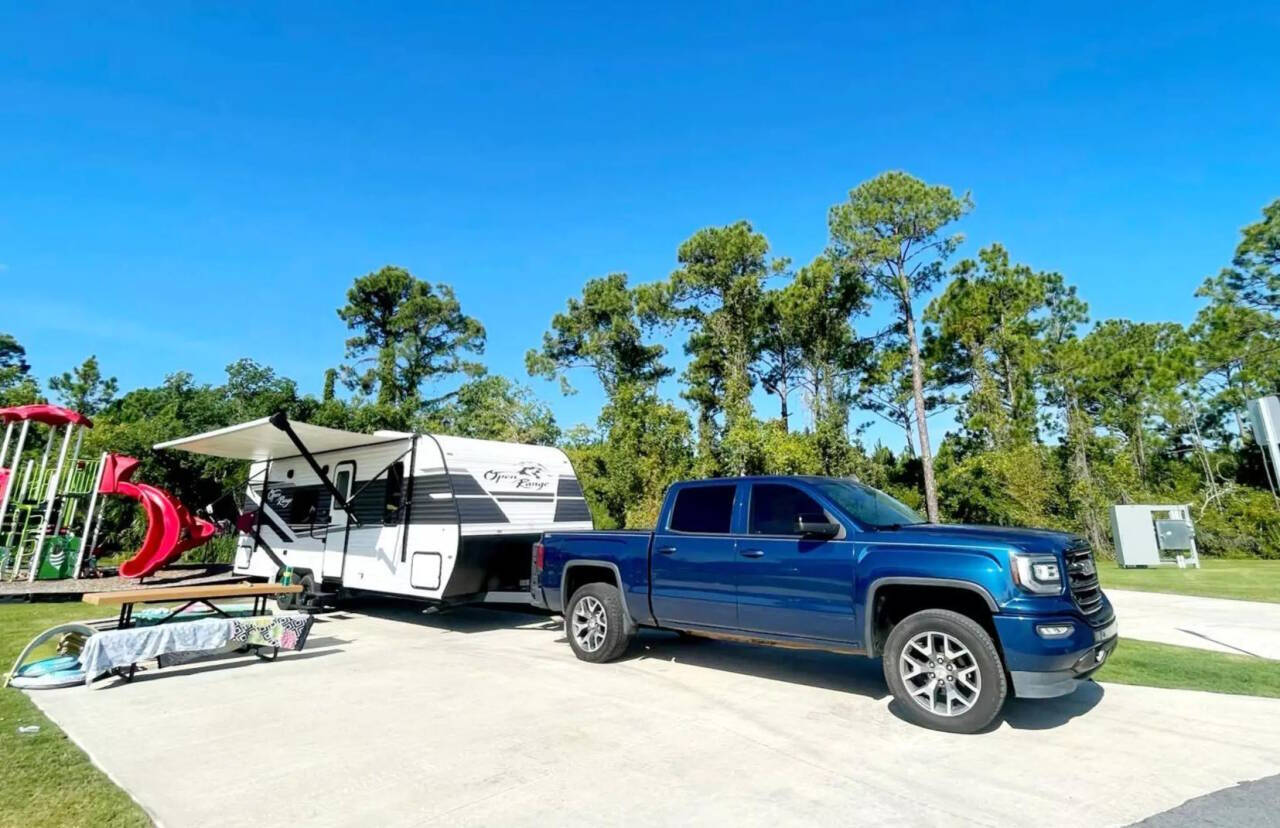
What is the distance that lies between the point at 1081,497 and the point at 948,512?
6.86 metres

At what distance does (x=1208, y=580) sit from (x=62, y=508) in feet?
84.7

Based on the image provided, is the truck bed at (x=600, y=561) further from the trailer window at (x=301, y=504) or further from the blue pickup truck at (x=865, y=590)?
the trailer window at (x=301, y=504)

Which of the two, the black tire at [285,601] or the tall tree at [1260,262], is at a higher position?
the tall tree at [1260,262]

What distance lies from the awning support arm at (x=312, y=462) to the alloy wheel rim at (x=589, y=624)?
475 centimetres

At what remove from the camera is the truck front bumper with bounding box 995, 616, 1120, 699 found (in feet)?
14.8

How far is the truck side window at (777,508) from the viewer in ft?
19.7

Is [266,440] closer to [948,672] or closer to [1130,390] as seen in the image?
[948,672]

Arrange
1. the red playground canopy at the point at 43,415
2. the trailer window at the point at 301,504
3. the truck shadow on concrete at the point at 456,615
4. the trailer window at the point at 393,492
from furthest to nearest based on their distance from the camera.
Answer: the red playground canopy at the point at 43,415 → the trailer window at the point at 301,504 → the truck shadow on concrete at the point at 456,615 → the trailer window at the point at 393,492

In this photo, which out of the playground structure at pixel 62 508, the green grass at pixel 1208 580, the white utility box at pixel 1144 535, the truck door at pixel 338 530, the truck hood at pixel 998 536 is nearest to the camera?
the truck hood at pixel 998 536

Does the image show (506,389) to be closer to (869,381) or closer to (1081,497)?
(869,381)

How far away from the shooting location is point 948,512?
31.3m

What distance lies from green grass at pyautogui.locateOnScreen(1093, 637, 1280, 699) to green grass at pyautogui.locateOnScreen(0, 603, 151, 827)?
7.65 metres

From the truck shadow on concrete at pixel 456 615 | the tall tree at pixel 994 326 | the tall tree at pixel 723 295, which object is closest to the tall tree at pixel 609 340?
the tall tree at pixel 723 295

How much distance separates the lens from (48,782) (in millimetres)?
3936
